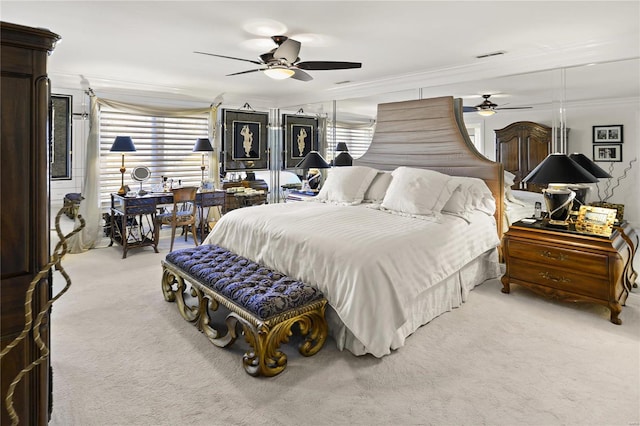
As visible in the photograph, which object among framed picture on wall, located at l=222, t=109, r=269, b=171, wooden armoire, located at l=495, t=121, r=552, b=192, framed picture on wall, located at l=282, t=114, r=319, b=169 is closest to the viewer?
wooden armoire, located at l=495, t=121, r=552, b=192

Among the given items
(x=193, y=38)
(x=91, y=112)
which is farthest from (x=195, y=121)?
(x=193, y=38)

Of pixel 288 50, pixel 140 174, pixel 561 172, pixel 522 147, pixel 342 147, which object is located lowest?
pixel 561 172

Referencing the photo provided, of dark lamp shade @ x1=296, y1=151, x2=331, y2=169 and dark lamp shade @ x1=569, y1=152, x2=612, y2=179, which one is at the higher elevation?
dark lamp shade @ x1=296, y1=151, x2=331, y2=169

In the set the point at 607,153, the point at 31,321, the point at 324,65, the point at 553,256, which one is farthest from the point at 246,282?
the point at 607,153

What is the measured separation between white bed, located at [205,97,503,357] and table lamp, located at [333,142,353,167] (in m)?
1.00

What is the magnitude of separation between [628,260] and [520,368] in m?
1.75

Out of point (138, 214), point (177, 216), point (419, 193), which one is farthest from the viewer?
point (177, 216)

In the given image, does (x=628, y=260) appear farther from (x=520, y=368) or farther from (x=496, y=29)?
(x=496, y=29)

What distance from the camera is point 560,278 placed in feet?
10.6

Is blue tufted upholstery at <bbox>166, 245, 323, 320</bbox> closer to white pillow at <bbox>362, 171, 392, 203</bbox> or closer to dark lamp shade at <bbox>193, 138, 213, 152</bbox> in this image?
white pillow at <bbox>362, 171, 392, 203</bbox>

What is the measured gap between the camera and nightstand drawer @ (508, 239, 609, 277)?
3.00 meters

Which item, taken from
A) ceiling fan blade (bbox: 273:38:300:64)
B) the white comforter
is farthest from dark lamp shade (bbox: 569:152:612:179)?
ceiling fan blade (bbox: 273:38:300:64)

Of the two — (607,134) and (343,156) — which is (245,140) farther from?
(607,134)

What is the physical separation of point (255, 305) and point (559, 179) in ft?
8.74
